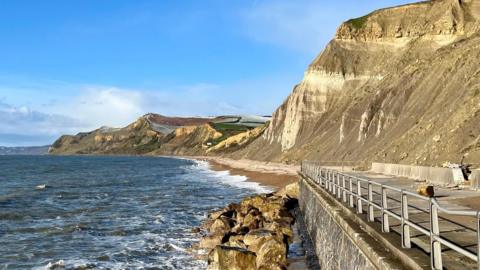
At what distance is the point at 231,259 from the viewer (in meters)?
16.4

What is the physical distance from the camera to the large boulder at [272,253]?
16.9 metres

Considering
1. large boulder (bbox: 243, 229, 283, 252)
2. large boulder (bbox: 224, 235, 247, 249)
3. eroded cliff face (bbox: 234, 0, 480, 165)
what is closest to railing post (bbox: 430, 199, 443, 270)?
large boulder (bbox: 243, 229, 283, 252)

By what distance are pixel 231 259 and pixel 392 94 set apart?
4455cm

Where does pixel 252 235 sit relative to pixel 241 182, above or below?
below

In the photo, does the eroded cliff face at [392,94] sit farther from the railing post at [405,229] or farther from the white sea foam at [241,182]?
the railing post at [405,229]

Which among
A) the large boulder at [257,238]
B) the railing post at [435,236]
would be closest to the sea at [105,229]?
the large boulder at [257,238]

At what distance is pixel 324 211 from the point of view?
17.0m

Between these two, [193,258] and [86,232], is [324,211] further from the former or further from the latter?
[86,232]

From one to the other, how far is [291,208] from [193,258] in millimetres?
13308

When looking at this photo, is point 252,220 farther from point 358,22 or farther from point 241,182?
point 358,22

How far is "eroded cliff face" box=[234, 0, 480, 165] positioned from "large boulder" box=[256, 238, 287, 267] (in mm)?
14986

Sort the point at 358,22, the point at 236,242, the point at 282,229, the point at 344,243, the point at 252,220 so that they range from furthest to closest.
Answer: the point at 358,22, the point at 252,220, the point at 282,229, the point at 236,242, the point at 344,243

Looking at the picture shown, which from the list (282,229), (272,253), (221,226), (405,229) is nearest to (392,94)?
(221,226)

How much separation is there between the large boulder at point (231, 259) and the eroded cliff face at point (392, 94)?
1644 cm
